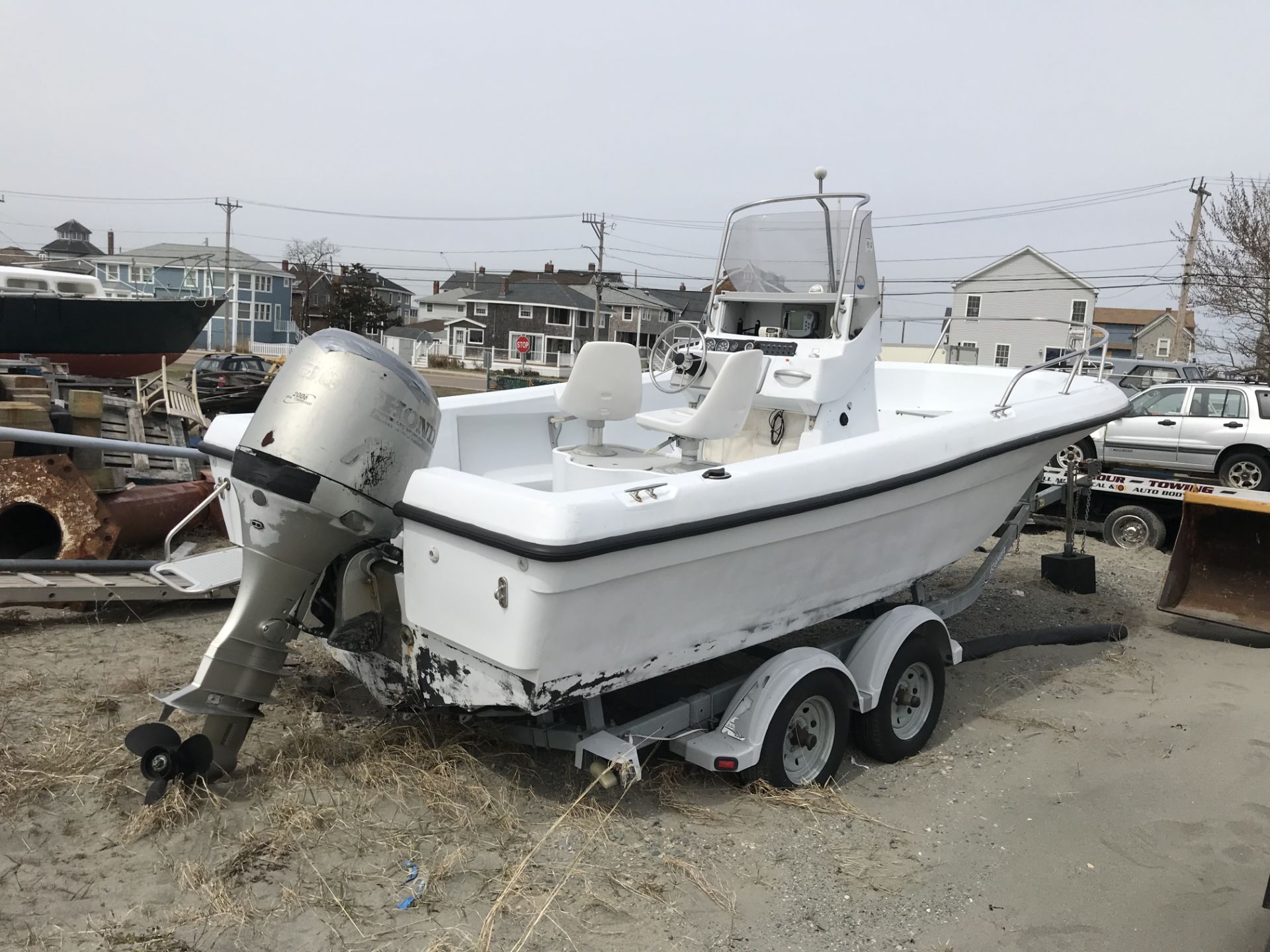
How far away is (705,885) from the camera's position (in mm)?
3189

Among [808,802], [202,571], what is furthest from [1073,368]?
[202,571]

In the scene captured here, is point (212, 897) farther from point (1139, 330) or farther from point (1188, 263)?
point (1139, 330)

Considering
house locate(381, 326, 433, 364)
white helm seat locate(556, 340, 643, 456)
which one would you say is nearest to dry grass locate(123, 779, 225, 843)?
A: white helm seat locate(556, 340, 643, 456)

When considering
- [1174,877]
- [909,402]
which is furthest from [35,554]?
[1174,877]

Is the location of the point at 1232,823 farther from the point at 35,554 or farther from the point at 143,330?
the point at 143,330

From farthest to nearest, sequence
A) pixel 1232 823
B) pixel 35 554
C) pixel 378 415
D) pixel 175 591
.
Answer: pixel 35 554
pixel 175 591
pixel 1232 823
pixel 378 415

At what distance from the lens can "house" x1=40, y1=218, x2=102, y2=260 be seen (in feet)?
159

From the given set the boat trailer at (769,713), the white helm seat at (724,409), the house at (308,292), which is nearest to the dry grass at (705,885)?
the boat trailer at (769,713)

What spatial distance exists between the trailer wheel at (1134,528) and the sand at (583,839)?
4.12m

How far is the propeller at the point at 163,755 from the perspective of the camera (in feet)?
10.6

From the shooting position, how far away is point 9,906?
2.79m

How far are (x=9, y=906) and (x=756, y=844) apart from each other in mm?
2291

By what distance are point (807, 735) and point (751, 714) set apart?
1.34 ft

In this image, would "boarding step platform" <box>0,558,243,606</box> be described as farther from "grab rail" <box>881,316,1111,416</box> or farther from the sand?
"grab rail" <box>881,316,1111,416</box>
